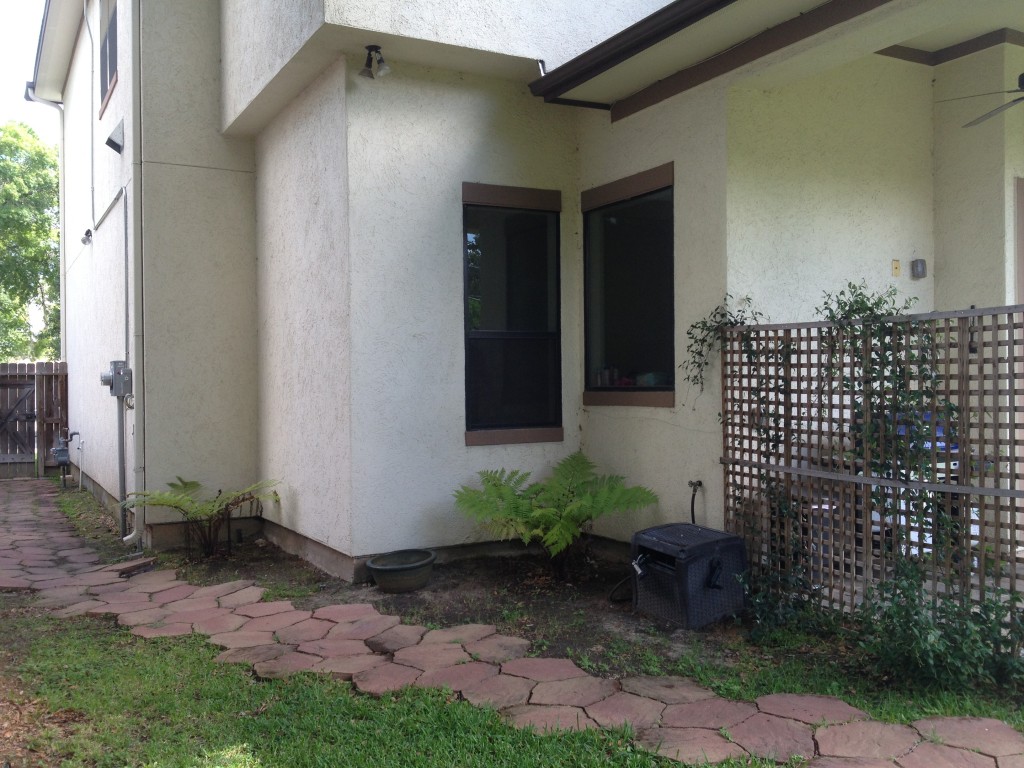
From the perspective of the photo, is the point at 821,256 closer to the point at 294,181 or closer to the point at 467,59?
the point at 467,59

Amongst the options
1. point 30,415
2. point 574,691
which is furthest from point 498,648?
point 30,415

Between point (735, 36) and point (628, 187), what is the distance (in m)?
1.45

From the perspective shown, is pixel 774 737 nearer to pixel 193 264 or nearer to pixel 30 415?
pixel 193 264

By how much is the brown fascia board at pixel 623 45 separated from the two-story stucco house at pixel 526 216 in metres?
0.02

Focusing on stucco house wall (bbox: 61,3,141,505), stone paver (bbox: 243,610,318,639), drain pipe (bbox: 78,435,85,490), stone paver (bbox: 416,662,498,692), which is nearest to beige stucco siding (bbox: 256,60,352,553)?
stone paver (bbox: 243,610,318,639)

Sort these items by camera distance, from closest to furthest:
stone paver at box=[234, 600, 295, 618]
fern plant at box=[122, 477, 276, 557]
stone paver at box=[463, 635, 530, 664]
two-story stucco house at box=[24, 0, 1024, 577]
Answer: stone paver at box=[463, 635, 530, 664] → stone paver at box=[234, 600, 295, 618] → two-story stucco house at box=[24, 0, 1024, 577] → fern plant at box=[122, 477, 276, 557]

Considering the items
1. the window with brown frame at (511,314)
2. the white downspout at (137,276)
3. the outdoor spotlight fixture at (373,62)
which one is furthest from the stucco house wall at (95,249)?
the window with brown frame at (511,314)

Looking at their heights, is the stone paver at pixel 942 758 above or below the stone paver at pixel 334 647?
above

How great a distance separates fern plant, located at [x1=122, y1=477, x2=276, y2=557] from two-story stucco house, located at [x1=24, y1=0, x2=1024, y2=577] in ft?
0.59

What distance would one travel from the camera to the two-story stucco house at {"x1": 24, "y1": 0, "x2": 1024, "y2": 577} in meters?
5.66

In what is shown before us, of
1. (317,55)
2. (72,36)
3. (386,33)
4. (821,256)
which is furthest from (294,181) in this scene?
(72,36)

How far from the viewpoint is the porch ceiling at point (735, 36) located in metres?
4.62

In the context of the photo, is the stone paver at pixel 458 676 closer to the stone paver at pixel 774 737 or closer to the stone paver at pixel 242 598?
the stone paver at pixel 774 737

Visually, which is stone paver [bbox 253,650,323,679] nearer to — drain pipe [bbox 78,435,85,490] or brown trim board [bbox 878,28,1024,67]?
brown trim board [bbox 878,28,1024,67]
